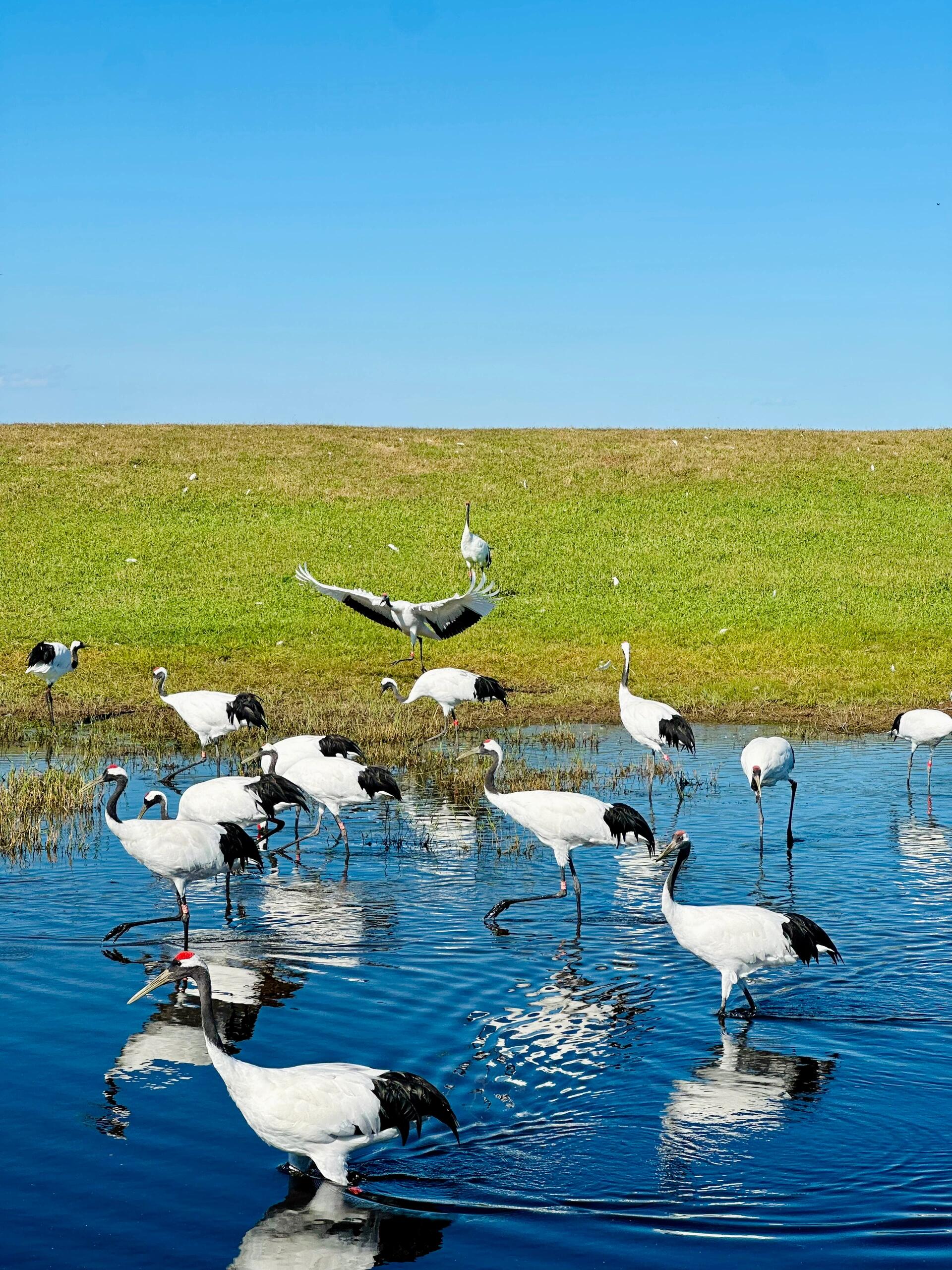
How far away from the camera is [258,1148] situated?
7520mm

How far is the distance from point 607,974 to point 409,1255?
3984 millimetres

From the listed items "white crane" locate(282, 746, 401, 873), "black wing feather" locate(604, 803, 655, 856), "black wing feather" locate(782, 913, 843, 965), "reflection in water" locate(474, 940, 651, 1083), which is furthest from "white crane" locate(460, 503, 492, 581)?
"black wing feather" locate(782, 913, 843, 965)

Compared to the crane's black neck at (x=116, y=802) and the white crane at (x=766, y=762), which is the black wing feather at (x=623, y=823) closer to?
the white crane at (x=766, y=762)

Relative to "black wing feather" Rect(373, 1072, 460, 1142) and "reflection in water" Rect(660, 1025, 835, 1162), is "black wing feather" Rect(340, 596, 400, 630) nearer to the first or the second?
"reflection in water" Rect(660, 1025, 835, 1162)

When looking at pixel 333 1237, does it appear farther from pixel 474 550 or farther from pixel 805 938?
pixel 474 550

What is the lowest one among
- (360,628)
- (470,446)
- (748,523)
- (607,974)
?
(607,974)

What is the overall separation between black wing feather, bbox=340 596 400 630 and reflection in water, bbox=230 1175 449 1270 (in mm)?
17535

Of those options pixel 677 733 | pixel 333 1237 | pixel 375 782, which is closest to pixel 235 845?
pixel 375 782

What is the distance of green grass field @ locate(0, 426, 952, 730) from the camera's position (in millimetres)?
26328

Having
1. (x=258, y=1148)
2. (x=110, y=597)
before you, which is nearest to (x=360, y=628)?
(x=110, y=597)

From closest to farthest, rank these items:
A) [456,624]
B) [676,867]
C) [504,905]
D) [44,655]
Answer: [676,867], [504,905], [44,655], [456,624]

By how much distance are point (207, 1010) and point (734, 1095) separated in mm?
3185

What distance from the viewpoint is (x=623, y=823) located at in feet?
40.2

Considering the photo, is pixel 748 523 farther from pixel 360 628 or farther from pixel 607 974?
pixel 607 974
